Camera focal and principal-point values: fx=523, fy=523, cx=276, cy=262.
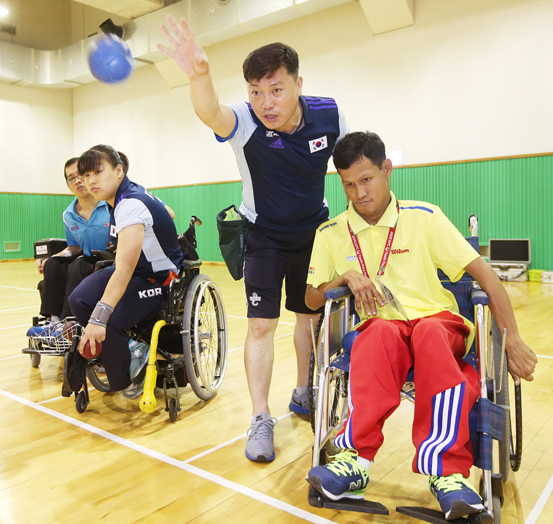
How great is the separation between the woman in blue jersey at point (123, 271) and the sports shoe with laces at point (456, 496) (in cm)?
131

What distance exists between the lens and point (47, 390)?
2.59 metres

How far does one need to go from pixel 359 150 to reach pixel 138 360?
4.27 ft

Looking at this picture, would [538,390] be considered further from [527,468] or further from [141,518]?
[141,518]

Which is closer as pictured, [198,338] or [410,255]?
[410,255]

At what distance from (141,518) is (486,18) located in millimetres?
7576

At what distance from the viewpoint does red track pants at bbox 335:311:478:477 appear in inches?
47.5

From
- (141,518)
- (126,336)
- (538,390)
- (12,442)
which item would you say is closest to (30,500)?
(141,518)

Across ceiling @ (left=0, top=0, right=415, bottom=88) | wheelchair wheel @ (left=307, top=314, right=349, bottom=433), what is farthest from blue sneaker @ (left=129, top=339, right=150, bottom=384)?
ceiling @ (left=0, top=0, right=415, bottom=88)

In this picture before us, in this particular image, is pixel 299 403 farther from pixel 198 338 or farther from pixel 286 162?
pixel 286 162

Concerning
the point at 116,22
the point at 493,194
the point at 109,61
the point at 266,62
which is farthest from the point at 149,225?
the point at 116,22

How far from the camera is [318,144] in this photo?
1.90 metres

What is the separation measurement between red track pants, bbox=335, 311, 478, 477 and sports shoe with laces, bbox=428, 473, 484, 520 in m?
0.02

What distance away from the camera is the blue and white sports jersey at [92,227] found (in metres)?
2.86

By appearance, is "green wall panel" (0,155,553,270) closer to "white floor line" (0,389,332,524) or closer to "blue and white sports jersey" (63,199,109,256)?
"blue and white sports jersey" (63,199,109,256)
